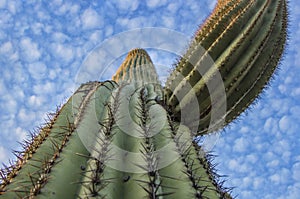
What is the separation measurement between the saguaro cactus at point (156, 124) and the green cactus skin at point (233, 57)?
0.01m

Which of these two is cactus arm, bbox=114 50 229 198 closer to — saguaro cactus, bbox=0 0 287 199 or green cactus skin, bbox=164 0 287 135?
saguaro cactus, bbox=0 0 287 199

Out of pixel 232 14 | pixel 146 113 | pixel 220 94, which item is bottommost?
pixel 146 113

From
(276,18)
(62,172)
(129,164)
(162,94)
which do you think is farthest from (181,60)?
(62,172)

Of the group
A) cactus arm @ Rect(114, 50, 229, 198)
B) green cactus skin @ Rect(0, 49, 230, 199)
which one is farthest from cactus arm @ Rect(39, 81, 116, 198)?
cactus arm @ Rect(114, 50, 229, 198)

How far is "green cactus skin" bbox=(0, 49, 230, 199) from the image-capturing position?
2521 mm

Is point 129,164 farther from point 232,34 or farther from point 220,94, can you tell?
point 232,34

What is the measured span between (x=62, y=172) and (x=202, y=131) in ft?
6.48

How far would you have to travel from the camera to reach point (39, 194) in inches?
94.4

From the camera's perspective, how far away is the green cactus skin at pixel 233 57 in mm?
4043

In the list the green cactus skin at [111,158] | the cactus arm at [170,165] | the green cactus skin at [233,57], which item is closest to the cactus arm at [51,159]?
the green cactus skin at [111,158]

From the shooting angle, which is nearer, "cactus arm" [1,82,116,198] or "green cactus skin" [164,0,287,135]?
"cactus arm" [1,82,116,198]

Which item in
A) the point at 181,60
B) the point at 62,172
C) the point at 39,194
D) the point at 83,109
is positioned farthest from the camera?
the point at 181,60

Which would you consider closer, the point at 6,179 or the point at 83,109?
the point at 6,179

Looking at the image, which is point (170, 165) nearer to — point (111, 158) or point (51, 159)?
point (111, 158)
